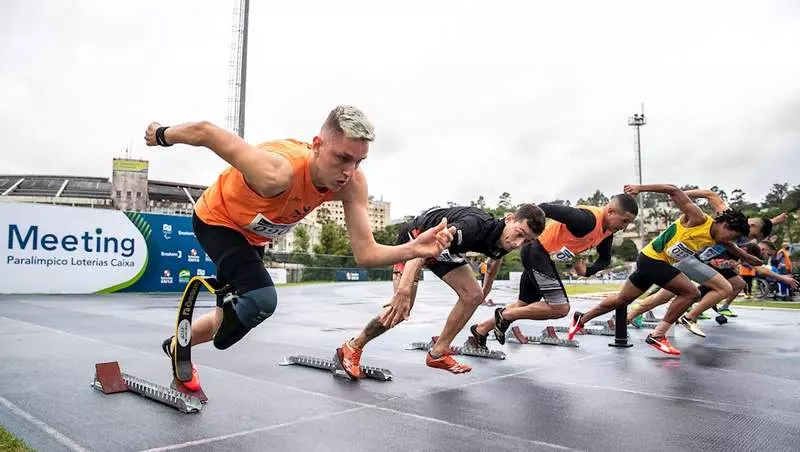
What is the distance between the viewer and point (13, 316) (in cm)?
916

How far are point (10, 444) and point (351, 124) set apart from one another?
91.0 inches

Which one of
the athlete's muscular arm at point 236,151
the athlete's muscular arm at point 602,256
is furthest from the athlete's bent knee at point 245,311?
the athlete's muscular arm at point 602,256

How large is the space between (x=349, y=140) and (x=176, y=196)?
9905 cm

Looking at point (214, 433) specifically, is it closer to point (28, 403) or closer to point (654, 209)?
point (28, 403)

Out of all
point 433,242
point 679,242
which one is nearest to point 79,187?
Answer: point 679,242

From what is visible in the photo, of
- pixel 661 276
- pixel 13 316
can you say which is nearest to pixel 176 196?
pixel 13 316

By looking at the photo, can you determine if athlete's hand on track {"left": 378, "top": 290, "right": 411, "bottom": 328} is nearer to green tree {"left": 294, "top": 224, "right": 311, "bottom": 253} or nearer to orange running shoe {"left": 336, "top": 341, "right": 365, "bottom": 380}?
orange running shoe {"left": 336, "top": 341, "right": 365, "bottom": 380}

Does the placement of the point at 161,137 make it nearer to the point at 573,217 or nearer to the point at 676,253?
the point at 573,217

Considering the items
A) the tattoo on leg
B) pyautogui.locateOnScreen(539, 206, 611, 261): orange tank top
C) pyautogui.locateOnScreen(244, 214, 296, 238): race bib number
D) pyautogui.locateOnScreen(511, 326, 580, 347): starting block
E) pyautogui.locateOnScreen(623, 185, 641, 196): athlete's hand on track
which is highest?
pyautogui.locateOnScreen(623, 185, 641, 196): athlete's hand on track

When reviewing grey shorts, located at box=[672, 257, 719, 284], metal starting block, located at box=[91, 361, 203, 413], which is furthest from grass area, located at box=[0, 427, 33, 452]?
grey shorts, located at box=[672, 257, 719, 284]

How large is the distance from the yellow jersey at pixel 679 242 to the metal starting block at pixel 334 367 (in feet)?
12.9

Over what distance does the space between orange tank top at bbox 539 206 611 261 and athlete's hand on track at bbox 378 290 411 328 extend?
3100mm

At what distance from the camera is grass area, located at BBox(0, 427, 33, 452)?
8.47ft

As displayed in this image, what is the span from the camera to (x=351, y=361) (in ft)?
15.0
